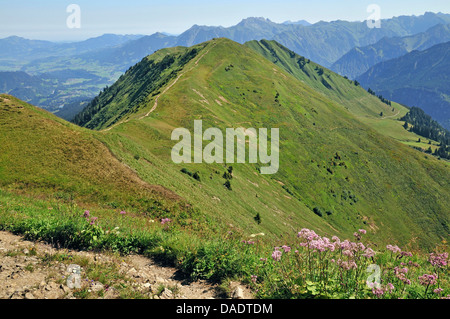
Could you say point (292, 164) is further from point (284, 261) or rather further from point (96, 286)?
point (96, 286)

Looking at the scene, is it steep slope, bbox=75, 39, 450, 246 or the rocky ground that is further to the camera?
steep slope, bbox=75, 39, 450, 246

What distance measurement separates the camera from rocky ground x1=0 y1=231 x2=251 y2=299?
7180 mm

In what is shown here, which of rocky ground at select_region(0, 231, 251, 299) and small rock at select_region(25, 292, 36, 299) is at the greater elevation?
small rock at select_region(25, 292, 36, 299)

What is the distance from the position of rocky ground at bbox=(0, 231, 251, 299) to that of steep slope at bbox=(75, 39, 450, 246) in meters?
24.1

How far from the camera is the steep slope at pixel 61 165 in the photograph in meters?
25.4

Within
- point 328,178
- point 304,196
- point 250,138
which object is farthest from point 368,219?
point 250,138

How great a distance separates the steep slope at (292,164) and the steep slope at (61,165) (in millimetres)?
4263

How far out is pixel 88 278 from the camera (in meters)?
7.76

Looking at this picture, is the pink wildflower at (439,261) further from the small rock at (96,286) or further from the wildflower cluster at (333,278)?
the small rock at (96,286)

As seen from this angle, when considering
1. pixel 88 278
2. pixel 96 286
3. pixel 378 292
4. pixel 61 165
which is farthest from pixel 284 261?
pixel 61 165

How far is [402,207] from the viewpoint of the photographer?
113m

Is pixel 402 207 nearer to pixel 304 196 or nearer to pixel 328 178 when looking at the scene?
pixel 328 178

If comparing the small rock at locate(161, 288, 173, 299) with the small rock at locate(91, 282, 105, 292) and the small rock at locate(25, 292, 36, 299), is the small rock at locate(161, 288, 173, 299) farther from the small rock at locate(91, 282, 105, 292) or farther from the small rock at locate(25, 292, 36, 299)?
the small rock at locate(25, 292, 36, 299)

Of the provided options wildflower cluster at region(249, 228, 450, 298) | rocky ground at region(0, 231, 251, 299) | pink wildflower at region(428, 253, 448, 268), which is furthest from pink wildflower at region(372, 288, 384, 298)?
rocky ground at region(0, 231, 251, 299)
